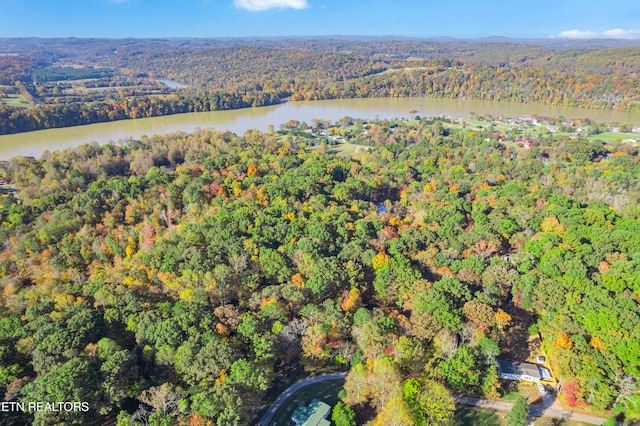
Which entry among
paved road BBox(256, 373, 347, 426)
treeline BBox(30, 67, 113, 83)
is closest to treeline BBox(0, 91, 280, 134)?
treeline BBox(30, 67, 113, 83)

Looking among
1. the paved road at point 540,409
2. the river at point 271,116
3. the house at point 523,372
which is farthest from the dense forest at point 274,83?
the house at point 523,372

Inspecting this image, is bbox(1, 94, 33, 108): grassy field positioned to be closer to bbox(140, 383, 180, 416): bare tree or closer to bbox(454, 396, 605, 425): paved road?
bbox(140, 383, 180, 416): bare tree

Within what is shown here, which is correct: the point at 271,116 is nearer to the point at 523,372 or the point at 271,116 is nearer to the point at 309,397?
the point at 309,397

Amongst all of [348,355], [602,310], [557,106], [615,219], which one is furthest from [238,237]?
[557,106]

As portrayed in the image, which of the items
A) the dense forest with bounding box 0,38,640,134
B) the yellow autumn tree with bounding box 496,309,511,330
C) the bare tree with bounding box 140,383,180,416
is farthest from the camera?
the dense forest with bounding box 0,38,640,134

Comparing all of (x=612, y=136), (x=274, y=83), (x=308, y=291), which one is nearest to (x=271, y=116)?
(x=274, y=83)

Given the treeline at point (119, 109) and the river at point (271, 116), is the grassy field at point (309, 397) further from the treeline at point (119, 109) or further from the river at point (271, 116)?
the treeline at point (119, 109)
